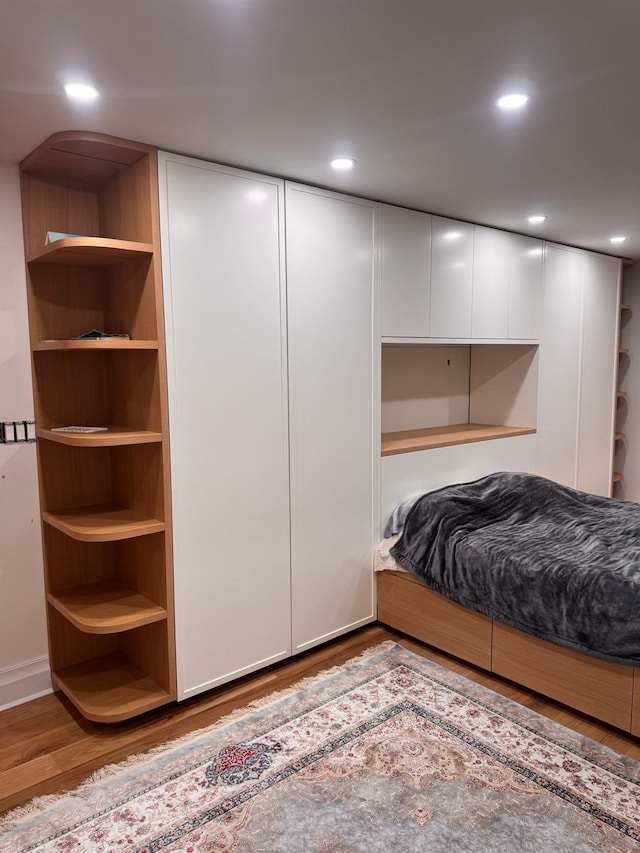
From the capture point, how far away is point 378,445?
337 centimetres

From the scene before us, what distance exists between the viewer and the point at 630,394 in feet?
17.8

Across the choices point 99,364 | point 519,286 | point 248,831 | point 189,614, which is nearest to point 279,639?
point 189,614

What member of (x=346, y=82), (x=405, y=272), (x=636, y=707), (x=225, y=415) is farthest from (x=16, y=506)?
(x=636, y=707)

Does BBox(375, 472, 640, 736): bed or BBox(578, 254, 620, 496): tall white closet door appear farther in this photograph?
BBox(578, 254, 620, 496): tall white closet door

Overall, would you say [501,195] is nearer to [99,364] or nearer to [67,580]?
[99,364]

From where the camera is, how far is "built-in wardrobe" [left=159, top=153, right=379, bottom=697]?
8.46 ft

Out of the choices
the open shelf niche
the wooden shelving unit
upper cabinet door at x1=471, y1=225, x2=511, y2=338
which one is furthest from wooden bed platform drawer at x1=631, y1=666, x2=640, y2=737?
upper cabinet door at x1=471, y1=225, x2=511, y2=338

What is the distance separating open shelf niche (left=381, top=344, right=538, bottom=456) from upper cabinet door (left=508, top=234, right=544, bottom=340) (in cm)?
19

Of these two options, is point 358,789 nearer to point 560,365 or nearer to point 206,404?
point 206,404

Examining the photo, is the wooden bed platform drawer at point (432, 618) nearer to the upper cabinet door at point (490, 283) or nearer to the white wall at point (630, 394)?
the upper cabinet door at point (490, 283)

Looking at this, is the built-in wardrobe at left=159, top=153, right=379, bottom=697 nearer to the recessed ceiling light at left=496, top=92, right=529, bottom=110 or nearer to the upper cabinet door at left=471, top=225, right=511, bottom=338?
the upper cabinet door at left=471, top=225, right=511, bottom=338

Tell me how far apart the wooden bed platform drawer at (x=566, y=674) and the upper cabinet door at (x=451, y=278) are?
5.83 ft

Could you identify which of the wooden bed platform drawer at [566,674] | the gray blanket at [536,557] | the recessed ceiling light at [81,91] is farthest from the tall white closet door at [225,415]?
the wooden bed platform drawer at [566,674]

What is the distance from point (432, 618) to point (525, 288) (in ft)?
7.83
